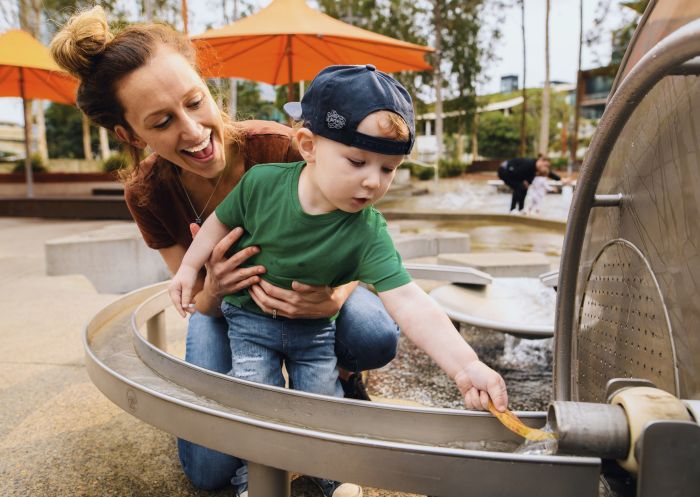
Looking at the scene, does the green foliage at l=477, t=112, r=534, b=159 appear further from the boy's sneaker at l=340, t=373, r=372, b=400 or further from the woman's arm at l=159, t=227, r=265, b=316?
the woman's arm at l=159, t=227, r=265, b=316

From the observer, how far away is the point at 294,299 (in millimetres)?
1643

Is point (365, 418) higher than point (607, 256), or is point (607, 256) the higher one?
point (607, 256)

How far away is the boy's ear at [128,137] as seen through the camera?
191cm

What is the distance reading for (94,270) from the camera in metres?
5.54

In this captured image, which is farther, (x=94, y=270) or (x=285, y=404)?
(x=94, y=270)

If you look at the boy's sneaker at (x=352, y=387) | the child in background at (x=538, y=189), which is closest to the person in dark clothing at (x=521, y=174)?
the child in background at (x=538, y=189)

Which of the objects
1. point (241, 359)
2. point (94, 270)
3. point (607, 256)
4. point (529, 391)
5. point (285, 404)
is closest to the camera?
point (285, 404)

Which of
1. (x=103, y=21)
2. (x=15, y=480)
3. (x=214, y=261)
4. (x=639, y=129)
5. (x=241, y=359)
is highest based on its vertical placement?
(x=103, y=21)

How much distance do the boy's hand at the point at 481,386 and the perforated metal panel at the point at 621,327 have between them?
283 millimetres

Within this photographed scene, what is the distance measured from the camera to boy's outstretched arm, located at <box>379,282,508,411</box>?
1226 millimetres

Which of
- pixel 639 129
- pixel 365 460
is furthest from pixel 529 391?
pixel 365 460

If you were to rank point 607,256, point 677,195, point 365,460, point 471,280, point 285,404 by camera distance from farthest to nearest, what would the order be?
point 471,280
point 607,256
point 285,404
point 677,195
point 365,460

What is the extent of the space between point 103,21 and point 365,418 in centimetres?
142

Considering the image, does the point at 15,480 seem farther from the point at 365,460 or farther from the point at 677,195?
the point at 677,195
